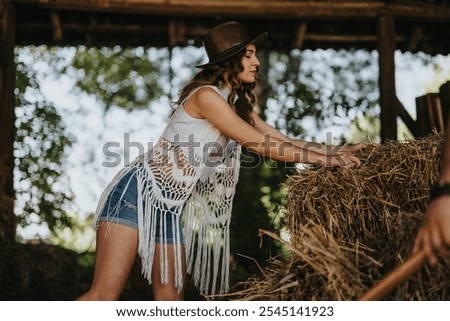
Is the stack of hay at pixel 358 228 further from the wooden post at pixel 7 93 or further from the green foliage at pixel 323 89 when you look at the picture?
the green foliage at pixel 323 89

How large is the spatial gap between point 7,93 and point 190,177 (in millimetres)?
2665

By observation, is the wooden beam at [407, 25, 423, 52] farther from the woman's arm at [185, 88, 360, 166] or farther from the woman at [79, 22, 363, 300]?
the woman's arm at [185, 88, 360, 166]

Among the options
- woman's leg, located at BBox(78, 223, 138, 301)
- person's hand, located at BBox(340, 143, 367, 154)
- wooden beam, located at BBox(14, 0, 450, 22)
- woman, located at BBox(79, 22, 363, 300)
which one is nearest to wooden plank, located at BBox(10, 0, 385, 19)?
wooden beam, located at BBox(14, 0, 450, 22)

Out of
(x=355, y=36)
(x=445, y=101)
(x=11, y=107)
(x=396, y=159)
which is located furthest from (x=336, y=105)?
(x=396, y=159)

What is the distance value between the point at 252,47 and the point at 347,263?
1.54 m

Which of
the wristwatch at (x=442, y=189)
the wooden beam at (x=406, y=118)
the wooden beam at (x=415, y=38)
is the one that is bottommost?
the wristwatch at (x=442, y=189)

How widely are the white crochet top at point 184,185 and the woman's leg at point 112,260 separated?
68 mm

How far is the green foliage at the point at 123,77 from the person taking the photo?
40.1 ft

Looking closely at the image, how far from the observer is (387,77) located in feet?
19.1

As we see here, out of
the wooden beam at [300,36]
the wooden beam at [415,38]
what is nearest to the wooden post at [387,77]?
the wooden beam at [415,38]

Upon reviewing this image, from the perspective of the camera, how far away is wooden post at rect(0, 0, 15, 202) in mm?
5270

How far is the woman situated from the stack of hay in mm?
117

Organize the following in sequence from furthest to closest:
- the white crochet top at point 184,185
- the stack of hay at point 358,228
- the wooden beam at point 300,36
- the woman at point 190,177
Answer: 1. the wooden beam at point 300,36
2. the white crochet top at point 184,185
3. the woman at point 190,177
4. the stack of hay at point 358,228

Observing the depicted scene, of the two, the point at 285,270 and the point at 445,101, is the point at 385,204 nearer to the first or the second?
the point at 285,270
